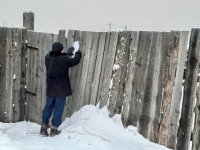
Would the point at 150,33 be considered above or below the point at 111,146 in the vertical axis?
above

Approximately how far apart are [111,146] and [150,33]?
5.90 ft

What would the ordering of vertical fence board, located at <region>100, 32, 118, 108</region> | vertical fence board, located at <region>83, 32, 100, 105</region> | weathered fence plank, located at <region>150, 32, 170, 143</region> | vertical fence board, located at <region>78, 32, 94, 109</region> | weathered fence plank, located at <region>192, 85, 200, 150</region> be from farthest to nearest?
vertical fence board, located at <region>78, 32, 94, 109</region> < vertical fence board, located at <region>83, 32, 100, 105</region> < vertical fence board, located at <region>100, 32, 118, 108</region> < weathered fence plank, located at <region>150, 32, 170, 143</region> < weathered fence plank, located at <region>192, 85, 200, 150</region>

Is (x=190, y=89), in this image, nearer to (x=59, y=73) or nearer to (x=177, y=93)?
(x=177, y=93)

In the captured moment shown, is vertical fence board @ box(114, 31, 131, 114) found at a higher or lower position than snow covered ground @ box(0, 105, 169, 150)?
higher

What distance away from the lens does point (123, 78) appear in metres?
6.89

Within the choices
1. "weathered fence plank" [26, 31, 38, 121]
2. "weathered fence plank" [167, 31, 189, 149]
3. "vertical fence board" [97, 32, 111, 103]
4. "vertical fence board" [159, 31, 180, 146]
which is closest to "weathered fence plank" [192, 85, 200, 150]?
"weathered fence plank" [167, 31, 189, 149]

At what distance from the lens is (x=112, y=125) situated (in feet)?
22.4

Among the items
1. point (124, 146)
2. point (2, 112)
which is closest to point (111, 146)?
point (124, 146)

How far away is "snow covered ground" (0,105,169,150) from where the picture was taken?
6.20 meters

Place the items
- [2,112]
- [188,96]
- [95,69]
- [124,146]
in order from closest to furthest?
[188,96] → [124,146] → [95,69] → [2,112]

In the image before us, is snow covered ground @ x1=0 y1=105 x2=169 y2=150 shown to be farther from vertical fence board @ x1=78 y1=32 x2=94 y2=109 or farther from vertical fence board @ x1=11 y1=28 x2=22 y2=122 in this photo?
vertical fence board @ x1=11 y1=28 x2=22 y2=122

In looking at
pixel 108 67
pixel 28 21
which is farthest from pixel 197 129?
pixel 28 21

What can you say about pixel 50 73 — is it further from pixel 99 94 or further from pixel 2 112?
pixel 2 112

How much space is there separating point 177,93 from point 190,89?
243 mm
